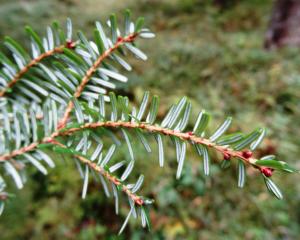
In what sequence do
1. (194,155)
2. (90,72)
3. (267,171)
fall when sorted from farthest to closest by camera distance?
(194,155) → (90,72) → (267,171)

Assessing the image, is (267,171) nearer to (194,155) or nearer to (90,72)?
(90,72)

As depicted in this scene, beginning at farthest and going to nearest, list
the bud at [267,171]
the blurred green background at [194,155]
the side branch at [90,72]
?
the blurred green background at [194,155] → the side branch at [90,72] → the bud at [267,171]

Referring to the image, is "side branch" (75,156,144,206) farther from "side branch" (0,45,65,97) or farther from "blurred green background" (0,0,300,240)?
"blurred green background" (0,0,300,240)

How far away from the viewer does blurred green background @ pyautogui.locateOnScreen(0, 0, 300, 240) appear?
1.57 m

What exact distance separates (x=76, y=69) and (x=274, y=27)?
300 cm

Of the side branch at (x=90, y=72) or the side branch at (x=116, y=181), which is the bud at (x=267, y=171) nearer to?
the side branch at (x=116, y=181)

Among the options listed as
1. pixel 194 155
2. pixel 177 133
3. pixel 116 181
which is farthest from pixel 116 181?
pixel 194 155

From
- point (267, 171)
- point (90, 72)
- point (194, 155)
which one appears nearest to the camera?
point (267, 171)

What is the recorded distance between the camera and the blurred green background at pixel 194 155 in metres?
1.57

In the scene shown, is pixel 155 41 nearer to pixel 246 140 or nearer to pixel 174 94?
pixel 174 94

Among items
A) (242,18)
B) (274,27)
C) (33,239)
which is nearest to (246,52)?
(274,27)

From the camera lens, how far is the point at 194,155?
184cm

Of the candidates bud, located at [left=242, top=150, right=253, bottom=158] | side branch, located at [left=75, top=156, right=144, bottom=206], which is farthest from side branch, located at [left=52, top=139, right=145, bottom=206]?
bud, located at [left=242, top=150, right=253, bottom=158]

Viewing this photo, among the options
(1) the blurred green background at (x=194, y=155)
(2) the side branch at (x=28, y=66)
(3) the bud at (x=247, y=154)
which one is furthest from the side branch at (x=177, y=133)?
(1) the blurred green background at (x=194, y=155)
